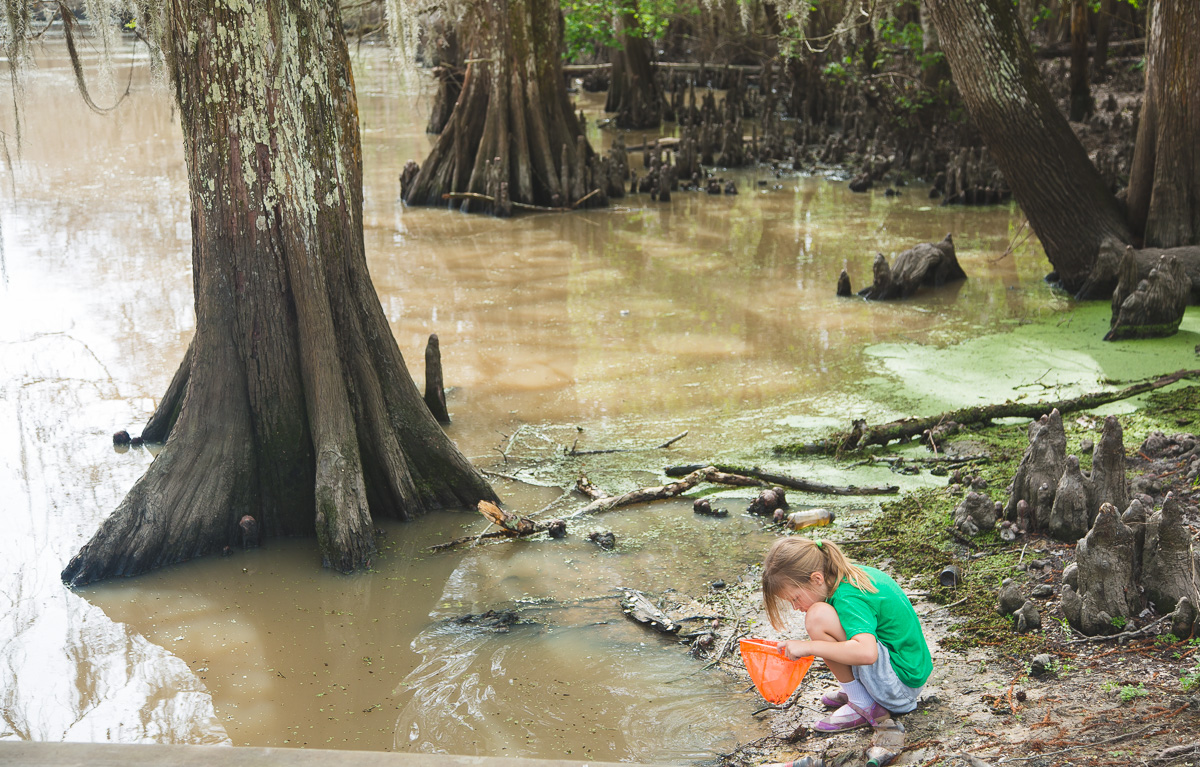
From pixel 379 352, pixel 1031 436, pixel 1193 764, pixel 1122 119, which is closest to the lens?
pixel 1193 764

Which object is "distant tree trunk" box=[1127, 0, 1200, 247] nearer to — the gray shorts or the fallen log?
the fallen log

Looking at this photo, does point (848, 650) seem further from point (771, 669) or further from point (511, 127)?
point (511, 127)

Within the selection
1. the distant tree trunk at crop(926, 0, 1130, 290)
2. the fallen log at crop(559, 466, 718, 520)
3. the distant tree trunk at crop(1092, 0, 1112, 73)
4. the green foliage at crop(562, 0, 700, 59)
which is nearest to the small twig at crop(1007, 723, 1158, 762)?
the fallen log at crop(559, 466, 718, 520)

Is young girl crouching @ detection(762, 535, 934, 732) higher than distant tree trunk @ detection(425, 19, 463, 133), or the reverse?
distant tree trunk @ detection(425, 19, 463, 133)

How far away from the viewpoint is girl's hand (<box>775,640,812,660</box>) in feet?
9.23

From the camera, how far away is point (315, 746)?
308cm

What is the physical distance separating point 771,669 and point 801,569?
11.8 inches

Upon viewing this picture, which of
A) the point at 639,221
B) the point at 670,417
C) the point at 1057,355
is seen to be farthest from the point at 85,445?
the point at 639,221

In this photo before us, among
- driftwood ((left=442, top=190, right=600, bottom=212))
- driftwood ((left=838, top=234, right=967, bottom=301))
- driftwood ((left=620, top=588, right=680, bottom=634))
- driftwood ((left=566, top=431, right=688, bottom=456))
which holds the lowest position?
driftwood ((left=620, top=588, right=680, bottom=634))

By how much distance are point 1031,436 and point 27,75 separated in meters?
4.86

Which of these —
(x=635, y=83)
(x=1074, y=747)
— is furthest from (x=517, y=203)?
(x=1074, y=747)

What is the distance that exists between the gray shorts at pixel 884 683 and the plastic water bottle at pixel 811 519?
161 centimetres

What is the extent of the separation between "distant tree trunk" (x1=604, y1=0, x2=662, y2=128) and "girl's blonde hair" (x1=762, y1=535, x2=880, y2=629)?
18.1m

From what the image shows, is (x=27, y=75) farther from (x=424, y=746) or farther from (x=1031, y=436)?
(x=1031, y=436)
